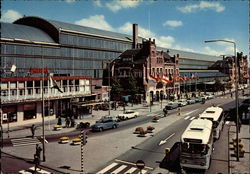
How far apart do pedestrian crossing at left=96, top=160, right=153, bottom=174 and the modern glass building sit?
16.6 meters

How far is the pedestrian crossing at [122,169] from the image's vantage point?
19703mm

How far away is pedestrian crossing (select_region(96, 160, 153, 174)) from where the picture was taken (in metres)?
19.7

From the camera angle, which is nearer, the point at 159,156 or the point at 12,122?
the point at 159,156

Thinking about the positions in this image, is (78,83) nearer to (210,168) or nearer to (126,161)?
(126,161)

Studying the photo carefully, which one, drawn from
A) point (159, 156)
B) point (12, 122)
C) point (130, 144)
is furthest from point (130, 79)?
point (159, 156)

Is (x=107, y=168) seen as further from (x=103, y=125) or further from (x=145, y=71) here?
(x=145, y=71)

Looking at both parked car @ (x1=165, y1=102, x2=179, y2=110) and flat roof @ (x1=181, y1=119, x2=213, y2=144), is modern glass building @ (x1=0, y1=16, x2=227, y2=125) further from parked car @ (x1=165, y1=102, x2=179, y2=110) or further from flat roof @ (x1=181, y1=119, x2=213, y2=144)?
flat roof @ (x1=181, y1=119, x2=213, y2=144)

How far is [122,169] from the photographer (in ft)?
66.5

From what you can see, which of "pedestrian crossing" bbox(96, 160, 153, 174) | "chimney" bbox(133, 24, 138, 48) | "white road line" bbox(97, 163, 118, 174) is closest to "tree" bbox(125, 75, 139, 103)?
"chimney" bbox(133, 24, 138, 48)

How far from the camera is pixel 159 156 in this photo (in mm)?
23406

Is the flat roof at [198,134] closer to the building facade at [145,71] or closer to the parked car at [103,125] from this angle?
the parked car at [103,125]

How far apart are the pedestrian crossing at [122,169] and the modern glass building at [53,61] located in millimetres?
16617

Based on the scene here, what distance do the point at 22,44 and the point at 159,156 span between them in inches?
1713

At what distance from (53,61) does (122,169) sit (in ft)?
151
